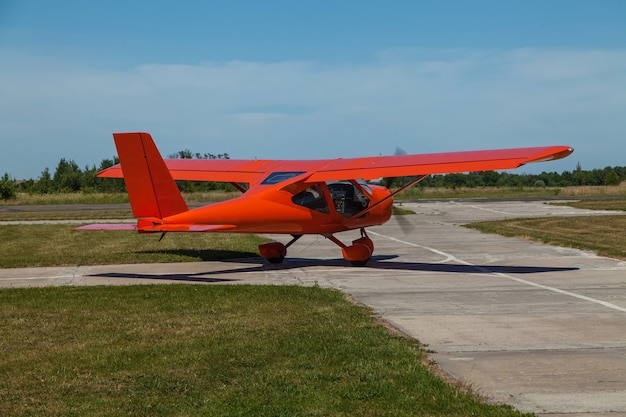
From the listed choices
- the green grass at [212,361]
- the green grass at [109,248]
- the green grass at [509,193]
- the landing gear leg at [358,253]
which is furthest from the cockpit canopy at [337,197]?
the green grass at [509,193]

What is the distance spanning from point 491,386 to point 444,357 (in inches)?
53.3

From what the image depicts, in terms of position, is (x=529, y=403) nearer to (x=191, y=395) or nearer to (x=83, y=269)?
(x=191, y=395)

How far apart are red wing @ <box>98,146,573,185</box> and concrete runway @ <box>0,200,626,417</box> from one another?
2.35 metres

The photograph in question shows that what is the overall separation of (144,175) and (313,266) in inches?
203

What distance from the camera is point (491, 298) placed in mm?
13555

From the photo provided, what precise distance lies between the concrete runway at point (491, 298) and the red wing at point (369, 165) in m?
2.35

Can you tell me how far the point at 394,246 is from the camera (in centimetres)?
2450

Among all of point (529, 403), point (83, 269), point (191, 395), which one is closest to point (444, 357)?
point (529, 403)

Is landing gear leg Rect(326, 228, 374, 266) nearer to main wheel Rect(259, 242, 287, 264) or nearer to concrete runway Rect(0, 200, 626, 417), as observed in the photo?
concrete runway Rect(0, 200, 626, 417)

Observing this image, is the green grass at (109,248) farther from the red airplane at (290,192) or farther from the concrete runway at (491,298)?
the red airplane at (290,192)

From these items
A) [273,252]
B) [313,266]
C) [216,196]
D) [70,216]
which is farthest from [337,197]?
[216,196]

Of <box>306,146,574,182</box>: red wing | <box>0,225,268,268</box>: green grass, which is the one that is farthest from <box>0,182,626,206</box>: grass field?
<box>306,146,574,182</box>: red wing

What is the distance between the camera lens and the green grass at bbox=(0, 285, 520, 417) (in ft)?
22.9

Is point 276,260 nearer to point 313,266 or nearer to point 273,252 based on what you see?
point 273,252
